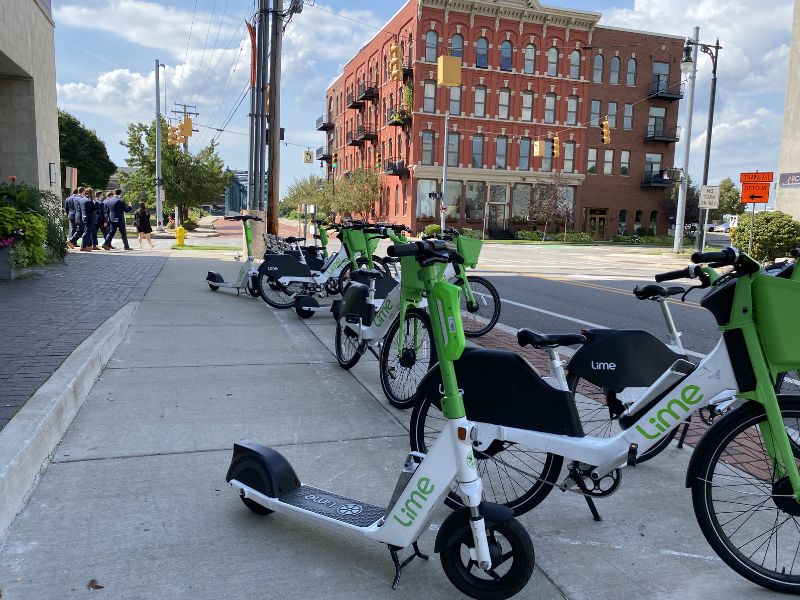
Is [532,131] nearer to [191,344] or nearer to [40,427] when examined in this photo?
[191,344]

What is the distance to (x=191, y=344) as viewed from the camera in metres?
7.18

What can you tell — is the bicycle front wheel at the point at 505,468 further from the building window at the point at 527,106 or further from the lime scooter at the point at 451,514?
the building window at the point at 527,106

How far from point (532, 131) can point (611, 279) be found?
36279 mm

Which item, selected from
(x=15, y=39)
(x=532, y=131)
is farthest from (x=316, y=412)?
(x=532, y=131)

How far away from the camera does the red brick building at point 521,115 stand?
4803 centimetres

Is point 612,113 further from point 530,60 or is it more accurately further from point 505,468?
point 505,468

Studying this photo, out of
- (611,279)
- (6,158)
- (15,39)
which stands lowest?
(611,279)

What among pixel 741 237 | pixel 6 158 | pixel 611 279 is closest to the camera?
pixel 6 158

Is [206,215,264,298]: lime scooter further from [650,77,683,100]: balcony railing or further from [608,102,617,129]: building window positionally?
[650,77,683,100]: balcony railing

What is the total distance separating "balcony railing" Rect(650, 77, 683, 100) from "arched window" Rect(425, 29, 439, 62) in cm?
1938

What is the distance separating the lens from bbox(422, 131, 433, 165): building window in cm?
4822

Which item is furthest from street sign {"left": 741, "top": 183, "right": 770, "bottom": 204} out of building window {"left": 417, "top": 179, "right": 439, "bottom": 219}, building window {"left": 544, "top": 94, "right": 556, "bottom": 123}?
building window {"left": 544, "top": 94, "right": 556, "bottom": 123}

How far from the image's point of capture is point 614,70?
52406 mm

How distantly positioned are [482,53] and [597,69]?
10332 millimetres
